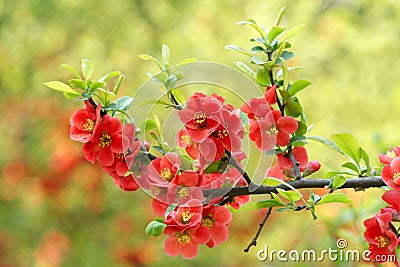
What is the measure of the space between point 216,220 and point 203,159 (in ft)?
0.27

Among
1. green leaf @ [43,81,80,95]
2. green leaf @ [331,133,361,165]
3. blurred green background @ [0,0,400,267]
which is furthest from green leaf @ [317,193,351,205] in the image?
blurred green background @ [0,0,400,267]

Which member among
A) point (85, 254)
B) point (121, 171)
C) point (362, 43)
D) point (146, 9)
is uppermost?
point (146, 9)

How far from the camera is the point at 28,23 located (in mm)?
3164

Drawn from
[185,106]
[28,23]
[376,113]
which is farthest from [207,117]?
[28,23]

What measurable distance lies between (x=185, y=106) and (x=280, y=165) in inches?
6.4

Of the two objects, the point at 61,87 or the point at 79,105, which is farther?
the point at 79,105

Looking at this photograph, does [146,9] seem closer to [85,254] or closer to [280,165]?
[85,254]

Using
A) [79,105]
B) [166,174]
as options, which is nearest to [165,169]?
[166,174]

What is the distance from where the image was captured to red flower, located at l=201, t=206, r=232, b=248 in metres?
0.72

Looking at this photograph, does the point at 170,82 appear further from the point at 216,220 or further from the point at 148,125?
the point at 216,220

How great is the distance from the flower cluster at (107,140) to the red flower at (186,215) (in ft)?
0.26

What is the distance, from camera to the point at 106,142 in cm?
71

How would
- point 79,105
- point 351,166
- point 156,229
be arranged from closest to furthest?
1. point 156,229
2. point 351,166
3. point 79,105

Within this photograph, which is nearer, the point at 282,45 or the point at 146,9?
the point at 282,45
